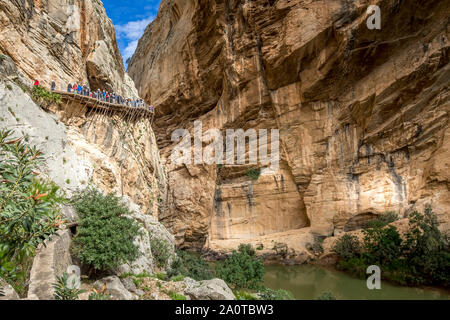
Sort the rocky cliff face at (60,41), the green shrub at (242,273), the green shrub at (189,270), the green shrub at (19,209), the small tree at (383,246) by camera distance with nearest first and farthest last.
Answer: the green shrub at (19,209), the green shrub at (242,273), the green shrub at (189,270), the rocky cliff face at (60,41), the small tree at (383,246)

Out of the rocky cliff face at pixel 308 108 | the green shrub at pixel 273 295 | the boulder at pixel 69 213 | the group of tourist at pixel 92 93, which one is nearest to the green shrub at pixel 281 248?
the rocky cliff face at pixel 308 108

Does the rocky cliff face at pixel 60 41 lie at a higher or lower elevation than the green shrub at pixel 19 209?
higher

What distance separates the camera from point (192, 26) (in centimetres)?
2534

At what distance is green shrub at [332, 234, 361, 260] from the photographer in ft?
58.7

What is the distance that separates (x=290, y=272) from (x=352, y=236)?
5095mm

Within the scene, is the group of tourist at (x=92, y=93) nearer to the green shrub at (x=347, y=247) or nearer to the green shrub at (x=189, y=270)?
the green shrub at (x=189, y=270)

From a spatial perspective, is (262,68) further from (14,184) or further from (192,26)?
(14,184)

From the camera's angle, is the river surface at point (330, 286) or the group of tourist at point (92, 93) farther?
the group of tourist at point (92, 93)

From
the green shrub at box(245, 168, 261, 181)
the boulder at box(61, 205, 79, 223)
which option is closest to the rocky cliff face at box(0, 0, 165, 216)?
the boulder at box(61, 205, 79, 223)

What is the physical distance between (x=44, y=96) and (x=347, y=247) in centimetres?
2004

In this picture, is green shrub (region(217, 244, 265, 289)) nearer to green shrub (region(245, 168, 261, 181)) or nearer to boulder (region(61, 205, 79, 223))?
boulder (region(61, 205, 79, 223))

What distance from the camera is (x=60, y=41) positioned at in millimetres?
15898

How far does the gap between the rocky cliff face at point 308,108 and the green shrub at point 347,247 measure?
91.0 inches

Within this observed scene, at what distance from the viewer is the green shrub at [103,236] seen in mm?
7684
